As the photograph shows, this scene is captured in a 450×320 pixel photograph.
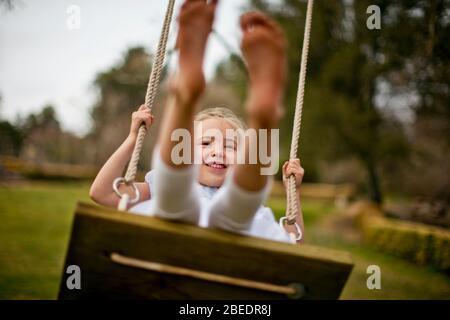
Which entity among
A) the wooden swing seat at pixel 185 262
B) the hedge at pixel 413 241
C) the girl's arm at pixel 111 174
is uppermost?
the girl's arm at pixel 111 174

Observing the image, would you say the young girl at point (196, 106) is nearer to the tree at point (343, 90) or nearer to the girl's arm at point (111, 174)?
the girl's arm at point (111, 174)

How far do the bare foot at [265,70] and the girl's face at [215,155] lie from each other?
0.61m

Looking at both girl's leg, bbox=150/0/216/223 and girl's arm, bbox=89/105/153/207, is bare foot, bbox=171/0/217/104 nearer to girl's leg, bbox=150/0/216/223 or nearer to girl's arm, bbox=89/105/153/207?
girl's leg, bbox=150/0/216/223

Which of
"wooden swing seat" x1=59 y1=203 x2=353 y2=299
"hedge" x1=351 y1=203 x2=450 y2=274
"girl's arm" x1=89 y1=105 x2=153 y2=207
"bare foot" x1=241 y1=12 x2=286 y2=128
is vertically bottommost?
"hedge" x1=351 y1=203 x2=450 y2=274

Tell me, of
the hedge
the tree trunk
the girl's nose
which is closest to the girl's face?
the girl's nose

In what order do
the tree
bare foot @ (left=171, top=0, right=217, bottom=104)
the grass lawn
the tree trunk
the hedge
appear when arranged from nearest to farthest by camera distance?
1. bare foot @ (left=171, top=0, right=217, bottom=104)
2. the grass lawn
3. the hedge
4. the tree
5. the tree trunk

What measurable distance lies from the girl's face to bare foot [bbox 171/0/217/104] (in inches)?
24.5

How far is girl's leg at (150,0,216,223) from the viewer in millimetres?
1072

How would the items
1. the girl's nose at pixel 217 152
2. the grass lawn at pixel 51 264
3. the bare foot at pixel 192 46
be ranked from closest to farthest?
the bare foot at pixel 192 46, the girl's nose at pixel 217 152, the grass lawn at pixel 51 264

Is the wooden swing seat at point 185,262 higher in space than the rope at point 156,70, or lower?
lower

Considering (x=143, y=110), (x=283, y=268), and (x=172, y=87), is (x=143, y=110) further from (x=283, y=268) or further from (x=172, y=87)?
(x=283, y=268)

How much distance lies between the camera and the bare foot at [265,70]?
107 centimetres

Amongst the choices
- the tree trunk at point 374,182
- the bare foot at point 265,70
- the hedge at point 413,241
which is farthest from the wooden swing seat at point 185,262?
the tree trunk at point 374,182

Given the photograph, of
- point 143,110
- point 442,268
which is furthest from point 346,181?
point 143,110
